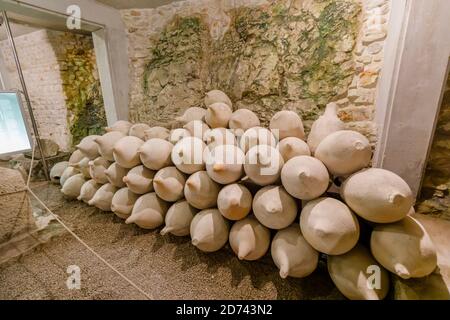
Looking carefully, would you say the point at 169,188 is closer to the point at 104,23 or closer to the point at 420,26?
the point at 420,26

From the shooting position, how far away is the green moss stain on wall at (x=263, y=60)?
2.12m

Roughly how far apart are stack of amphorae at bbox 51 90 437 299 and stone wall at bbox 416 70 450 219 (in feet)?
2.58

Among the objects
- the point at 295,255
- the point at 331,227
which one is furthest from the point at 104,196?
the point at 331,227

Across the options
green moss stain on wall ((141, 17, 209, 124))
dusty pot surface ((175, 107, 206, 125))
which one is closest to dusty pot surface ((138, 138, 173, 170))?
dusty pot surface ((175, 107, 206, 125))

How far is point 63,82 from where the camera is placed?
392cm

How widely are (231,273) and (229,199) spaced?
51 centimetres

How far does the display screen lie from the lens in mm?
1902

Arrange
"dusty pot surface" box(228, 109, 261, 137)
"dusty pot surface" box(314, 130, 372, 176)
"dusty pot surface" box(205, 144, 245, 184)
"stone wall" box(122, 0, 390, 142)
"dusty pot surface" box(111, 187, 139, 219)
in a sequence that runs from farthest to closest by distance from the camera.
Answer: "stone wall" box(122, 0, 390, 142) < "dusty pot surface" box(228, 109, 261, 137) < "dusty pot surface" box(111, 187, 139, 219) < "dusty pot surface" box(205, 144, 245, 184) < "dusty pot surface" box(314, 130, 372, 176)

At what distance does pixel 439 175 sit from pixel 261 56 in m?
2.02

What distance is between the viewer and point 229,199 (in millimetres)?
1336

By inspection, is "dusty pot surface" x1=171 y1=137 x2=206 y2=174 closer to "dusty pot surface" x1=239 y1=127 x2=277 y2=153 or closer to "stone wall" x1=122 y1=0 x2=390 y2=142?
"dusty pot surface" x1=239 y1=127 x2=277 y2=153

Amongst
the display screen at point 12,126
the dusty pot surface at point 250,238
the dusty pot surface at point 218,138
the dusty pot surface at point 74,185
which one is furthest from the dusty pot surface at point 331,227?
the display screen at point 12,126

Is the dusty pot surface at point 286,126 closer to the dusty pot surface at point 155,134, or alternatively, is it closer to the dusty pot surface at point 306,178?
the dusty pot surface at point 306,178
